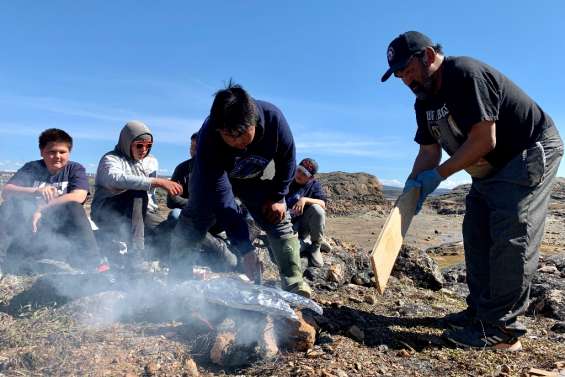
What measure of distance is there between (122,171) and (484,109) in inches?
120

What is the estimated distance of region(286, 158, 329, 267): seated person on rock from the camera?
5.13m

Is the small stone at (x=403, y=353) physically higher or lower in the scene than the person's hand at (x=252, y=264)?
lower

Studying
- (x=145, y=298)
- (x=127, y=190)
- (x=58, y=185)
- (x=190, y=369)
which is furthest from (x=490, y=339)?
(x=58, y=185)

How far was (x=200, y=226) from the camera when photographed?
10.9ft

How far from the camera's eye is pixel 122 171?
4.24 m

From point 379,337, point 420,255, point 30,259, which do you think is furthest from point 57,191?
point 420,255

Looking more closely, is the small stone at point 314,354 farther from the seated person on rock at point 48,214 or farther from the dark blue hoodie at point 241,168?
the seated person on rock at point 48,214

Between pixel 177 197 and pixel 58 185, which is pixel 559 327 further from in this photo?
pixel 58 185

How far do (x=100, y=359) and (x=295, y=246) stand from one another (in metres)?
1.50

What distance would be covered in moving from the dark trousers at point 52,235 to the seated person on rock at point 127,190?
351 mm

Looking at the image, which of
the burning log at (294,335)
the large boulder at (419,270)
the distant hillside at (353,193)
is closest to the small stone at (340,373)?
the burning log at (294,335)

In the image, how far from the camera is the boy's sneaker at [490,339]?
282cm

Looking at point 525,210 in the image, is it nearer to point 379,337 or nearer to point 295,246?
point 379,337

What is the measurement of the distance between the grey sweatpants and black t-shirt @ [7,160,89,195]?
2.30 m
